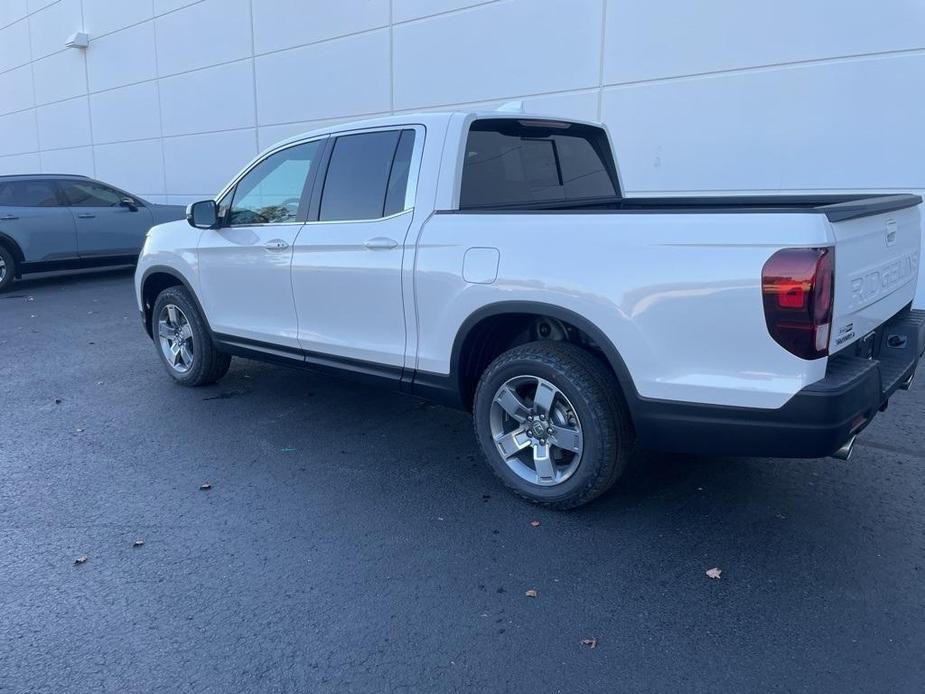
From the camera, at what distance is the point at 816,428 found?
3.02m

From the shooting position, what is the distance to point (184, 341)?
20.3ft

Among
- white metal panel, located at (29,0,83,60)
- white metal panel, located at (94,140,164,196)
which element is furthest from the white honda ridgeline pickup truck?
white metal panel, located at (29,0,83,60)

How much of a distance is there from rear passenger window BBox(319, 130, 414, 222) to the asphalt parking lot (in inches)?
58.9

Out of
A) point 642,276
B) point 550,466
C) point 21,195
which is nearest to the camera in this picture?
point 642,276

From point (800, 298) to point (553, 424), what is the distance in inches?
54.2

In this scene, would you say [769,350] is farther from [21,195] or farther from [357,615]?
[21,195]

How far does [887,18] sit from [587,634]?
257 inches

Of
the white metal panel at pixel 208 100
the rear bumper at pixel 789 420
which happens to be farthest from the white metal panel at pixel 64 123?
the rear bumper at pixel 789 420

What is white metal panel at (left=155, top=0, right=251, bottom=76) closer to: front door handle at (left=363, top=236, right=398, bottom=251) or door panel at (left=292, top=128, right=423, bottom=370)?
door panel at (left=292, top=128, right=423, bottom=370)

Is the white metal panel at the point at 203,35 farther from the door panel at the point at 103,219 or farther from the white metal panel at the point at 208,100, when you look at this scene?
the door panel at the point at 103,219

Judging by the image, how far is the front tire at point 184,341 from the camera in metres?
5.94

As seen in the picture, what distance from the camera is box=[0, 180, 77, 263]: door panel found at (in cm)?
1149

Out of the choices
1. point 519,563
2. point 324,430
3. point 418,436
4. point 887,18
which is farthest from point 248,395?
point 887,18

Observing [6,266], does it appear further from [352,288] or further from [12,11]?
[12,11]
